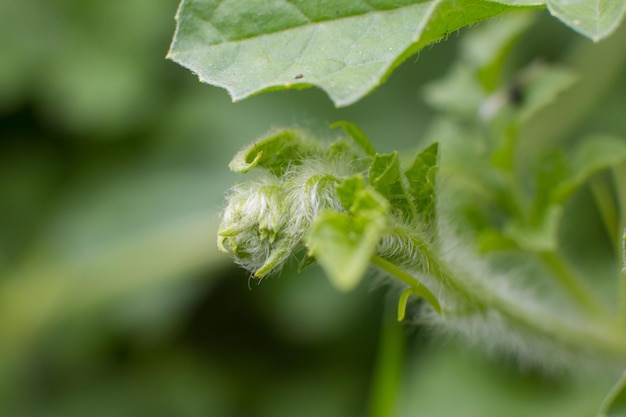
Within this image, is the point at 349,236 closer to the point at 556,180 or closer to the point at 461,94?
the point at 556,180

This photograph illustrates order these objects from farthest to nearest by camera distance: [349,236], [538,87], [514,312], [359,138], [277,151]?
[538,87] < [514,312] < [359,138] < [277,151] < [349,236]

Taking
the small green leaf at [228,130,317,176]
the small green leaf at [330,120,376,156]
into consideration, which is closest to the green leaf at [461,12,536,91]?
the small green leaf at [330,120,376,156]

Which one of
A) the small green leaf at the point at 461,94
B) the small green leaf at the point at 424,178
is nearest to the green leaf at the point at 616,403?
the small green leaf at the point at 424,178

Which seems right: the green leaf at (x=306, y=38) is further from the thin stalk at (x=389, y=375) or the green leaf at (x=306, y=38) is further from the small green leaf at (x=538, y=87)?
the thin stalk at (x=389, y=375)

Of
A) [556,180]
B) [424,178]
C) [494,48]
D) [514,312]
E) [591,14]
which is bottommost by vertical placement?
[514,312]

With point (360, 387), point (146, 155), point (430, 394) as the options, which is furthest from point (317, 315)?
point (146, 155)

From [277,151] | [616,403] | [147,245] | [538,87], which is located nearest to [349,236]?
[277,151]

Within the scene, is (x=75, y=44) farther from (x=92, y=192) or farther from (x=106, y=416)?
(x=106, y=416)
